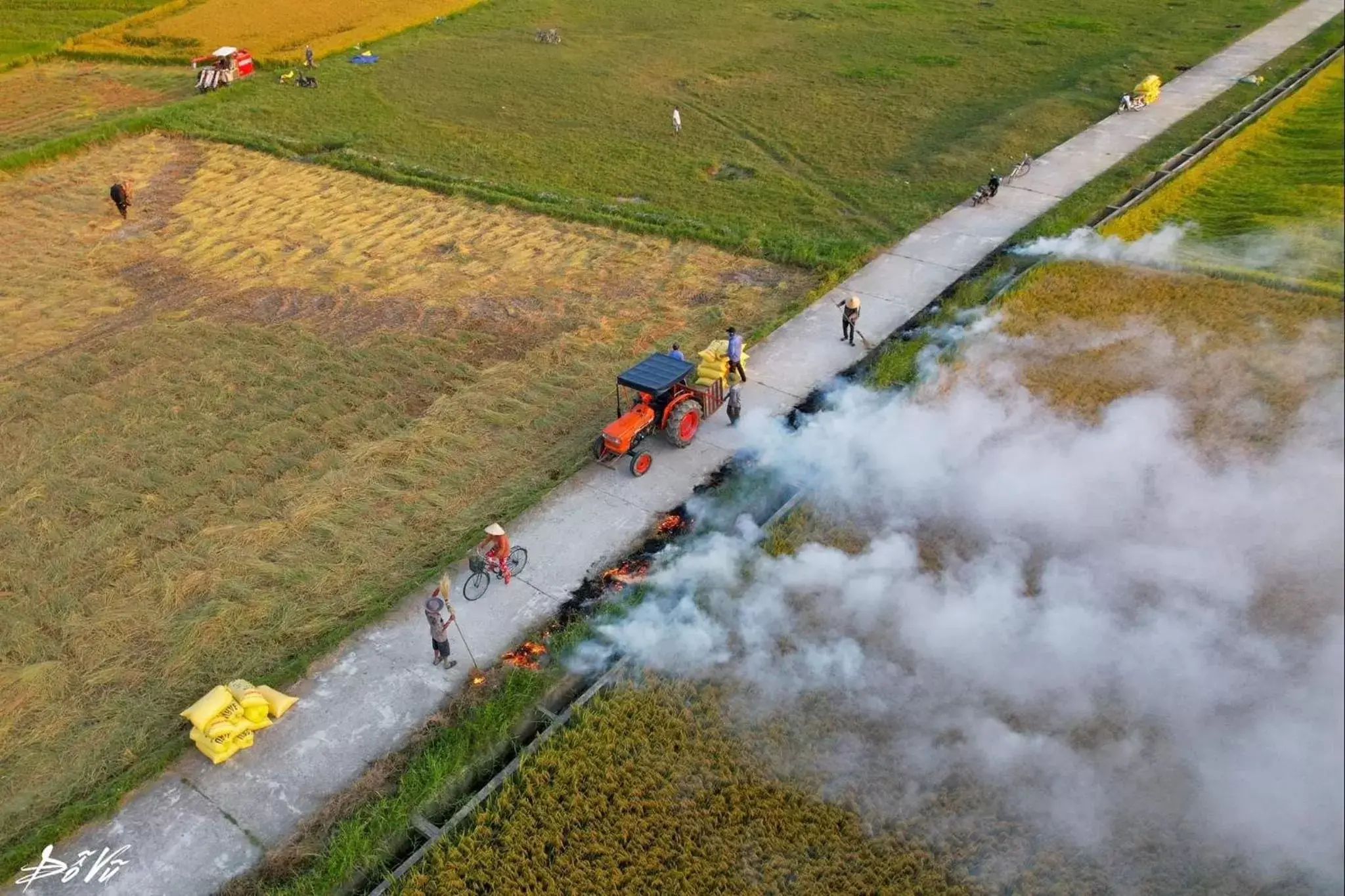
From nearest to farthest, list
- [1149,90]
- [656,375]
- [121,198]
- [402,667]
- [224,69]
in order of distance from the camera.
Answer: [402,667], [656,375], [121,198], [1149,90], [224,69]

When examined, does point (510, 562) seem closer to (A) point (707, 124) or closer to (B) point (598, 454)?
(B) point (598, 454)

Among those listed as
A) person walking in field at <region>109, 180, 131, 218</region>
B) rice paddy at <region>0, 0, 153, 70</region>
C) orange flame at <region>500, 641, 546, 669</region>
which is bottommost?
orange flame at <region>500, 641, 546, 669</region>

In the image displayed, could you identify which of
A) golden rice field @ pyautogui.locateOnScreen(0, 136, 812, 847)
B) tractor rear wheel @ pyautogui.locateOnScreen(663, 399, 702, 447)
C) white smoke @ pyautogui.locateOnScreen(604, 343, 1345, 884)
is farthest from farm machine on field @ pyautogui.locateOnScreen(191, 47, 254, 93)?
A: white smoke @ pyautogui.locateOnScreen(604, 343, 1345, 884)

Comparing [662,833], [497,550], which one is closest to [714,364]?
[497,550]

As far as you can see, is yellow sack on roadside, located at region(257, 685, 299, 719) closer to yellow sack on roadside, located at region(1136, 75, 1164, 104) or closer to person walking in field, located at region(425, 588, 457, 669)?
person walking in field, located at region(425, 588, 457, 669)

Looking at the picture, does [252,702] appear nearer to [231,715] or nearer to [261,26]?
[231,715]

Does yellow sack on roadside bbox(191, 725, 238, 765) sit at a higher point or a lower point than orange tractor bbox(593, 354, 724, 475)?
lower

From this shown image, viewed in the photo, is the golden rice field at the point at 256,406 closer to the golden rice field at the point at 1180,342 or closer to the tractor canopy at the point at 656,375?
the tractor canopy at the point at 656,375
